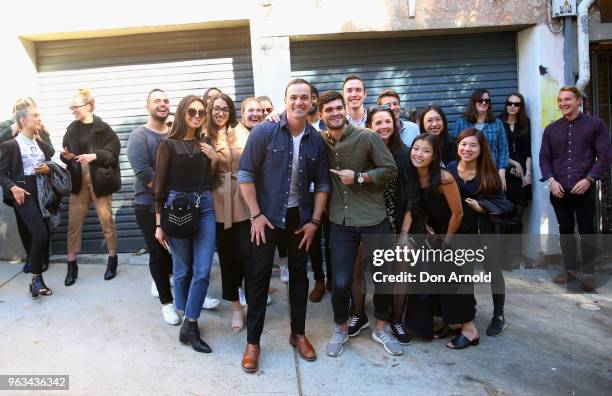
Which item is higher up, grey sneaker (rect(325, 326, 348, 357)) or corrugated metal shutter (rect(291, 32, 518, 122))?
corrugated metal shutter (rect(291, 32, 518, 122))

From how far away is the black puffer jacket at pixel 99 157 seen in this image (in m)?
4.95

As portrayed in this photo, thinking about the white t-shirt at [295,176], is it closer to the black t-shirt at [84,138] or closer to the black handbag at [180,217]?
the black handbag at [180,217]

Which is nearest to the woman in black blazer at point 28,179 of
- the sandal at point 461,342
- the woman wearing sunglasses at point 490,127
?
the sandal at point 461,342

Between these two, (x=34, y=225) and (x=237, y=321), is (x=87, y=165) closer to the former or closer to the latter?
(x=34, y=225)

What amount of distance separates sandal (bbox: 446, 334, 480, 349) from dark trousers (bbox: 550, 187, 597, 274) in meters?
2.29

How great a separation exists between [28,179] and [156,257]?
1755 mm

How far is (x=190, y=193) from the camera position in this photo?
3.67 metres

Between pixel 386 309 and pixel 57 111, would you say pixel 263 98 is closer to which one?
pixel 386 309

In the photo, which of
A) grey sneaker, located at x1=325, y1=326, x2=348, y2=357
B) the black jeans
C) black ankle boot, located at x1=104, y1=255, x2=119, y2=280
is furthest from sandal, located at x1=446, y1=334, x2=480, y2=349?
black ankle boot, located at x1=104, y1=255, x2=119, y2=280

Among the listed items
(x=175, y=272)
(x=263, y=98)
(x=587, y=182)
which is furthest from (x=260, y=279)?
(x=587, y=182)

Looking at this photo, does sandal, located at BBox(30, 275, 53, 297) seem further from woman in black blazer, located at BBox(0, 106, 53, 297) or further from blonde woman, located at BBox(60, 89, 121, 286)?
blonde woman, located at BBox(60, 89, 121, 286)

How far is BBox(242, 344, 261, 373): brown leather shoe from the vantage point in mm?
3393

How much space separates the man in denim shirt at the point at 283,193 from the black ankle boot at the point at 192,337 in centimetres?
41

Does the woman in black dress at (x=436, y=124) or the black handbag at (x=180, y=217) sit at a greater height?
the woman in black dress at (x=436, y=124)
